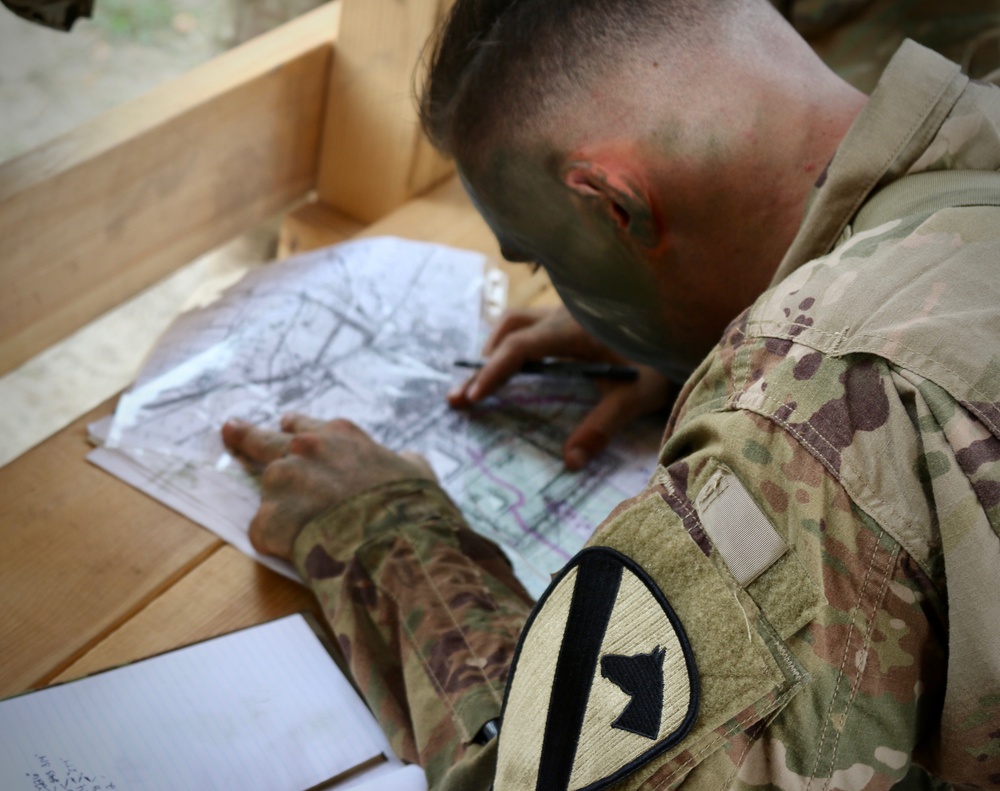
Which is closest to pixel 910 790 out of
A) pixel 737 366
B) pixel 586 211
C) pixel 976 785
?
pixel 976 785

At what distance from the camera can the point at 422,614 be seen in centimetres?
77

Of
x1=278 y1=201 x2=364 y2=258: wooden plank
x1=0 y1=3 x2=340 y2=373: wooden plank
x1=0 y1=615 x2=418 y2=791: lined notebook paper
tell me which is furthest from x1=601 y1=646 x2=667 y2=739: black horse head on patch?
x1=278 y1=201 x2=364 y2=258: wooden plank

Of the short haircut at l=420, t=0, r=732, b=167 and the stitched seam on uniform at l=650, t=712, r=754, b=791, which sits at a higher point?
the short haircut at l=420, t=0, r=732, b=167

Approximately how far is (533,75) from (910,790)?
576 mm

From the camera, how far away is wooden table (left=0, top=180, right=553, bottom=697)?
0.76 meters

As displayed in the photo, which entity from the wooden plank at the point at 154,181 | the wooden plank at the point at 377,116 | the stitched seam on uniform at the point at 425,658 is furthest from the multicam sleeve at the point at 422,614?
the wooden plank at the point at 377,116

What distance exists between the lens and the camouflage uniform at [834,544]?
0.51 meters

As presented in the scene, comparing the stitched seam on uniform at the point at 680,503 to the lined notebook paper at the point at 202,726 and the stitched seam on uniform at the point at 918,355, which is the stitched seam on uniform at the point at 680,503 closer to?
the stitched seam on uniform at the point at 918,355

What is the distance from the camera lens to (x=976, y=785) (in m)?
0.57

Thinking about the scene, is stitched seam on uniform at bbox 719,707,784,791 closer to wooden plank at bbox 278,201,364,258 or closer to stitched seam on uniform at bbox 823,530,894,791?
stitched seam on uniform at bbox 823,530,894,791

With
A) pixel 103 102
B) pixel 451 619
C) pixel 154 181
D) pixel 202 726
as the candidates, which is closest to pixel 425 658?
pixel 451 619

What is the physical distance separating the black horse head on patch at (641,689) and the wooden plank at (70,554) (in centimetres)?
44

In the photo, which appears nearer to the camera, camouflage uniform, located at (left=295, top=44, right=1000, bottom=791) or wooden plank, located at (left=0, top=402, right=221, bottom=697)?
camouflage uniform, located at (left=295, top=44, right=1000, bottom=791)

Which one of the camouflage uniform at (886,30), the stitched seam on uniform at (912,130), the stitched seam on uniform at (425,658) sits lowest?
the stitched seam on uniform at (425,658)
